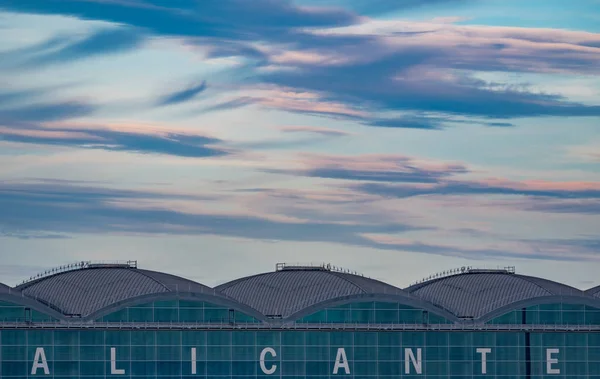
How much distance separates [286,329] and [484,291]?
21255 millimetres

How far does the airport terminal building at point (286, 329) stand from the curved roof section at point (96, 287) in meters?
0.16

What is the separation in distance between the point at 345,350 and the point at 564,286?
24.8 meters

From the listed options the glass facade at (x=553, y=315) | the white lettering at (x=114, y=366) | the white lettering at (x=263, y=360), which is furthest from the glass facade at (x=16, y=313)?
the glass facade at (x=553, y=315)

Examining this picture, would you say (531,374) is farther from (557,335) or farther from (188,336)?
(188,336)

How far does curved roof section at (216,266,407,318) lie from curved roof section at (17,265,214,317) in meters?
4.75

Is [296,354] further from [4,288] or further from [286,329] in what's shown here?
[4,288]

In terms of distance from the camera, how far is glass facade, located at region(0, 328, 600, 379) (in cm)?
12925

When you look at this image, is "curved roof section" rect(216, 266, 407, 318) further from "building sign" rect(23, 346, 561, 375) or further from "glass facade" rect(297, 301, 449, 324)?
"building sign" rect(23, 346, 561, 375)

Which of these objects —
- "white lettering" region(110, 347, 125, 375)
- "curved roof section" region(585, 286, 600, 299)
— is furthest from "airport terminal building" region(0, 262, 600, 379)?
"curved roof section" region(585, 286, 600, 299)

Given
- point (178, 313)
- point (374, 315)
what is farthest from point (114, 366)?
point (374, 315)

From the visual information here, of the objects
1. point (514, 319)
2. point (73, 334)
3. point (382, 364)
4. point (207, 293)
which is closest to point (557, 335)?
point (514, 319)

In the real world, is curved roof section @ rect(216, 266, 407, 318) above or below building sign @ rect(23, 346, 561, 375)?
above

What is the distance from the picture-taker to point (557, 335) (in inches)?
5418

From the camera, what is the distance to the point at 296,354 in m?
133
